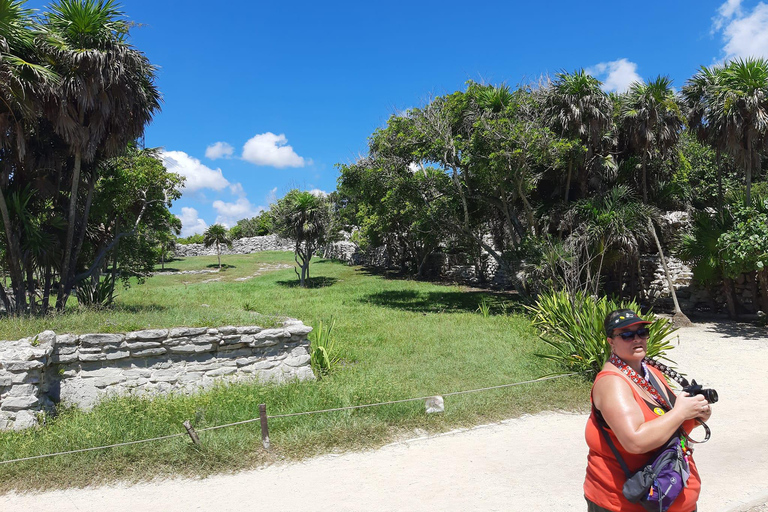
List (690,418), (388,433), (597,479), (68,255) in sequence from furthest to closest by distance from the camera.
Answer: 1. (68,255)
2. (388,433)
3. (597,479)
4. (690,418)

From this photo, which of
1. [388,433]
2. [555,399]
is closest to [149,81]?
[388,433]

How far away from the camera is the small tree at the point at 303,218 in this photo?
24.4m

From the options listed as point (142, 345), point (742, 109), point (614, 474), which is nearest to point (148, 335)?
point (142, 345)

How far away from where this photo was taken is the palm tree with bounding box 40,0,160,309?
9.66 meters

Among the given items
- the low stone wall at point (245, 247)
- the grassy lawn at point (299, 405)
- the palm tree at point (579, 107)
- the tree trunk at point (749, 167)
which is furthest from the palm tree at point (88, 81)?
the low stone wall at point (245, 247)

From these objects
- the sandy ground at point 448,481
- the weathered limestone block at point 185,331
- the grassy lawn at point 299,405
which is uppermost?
the weathered limestone block at point 185,331

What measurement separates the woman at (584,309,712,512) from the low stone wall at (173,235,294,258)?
5259 cm

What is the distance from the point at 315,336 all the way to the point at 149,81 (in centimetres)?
749

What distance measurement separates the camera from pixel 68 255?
10430 millimetres

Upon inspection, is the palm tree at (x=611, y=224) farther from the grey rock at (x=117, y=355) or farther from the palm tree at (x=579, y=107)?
the grey rock at (x=117, y=355)

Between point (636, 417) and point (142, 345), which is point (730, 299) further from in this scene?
point (142, 345)

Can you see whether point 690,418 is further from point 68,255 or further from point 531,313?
point 531,313

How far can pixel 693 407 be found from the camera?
86.0 inches

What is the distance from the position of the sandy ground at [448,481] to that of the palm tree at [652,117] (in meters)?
11.6
